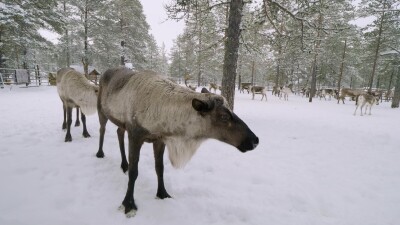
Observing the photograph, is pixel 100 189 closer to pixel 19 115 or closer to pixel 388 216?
pixel 388 216

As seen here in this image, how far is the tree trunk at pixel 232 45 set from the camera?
7265 mm

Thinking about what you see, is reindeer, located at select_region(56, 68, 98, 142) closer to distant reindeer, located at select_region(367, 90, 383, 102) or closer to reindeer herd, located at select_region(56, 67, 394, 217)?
reindeer herd, located at select_region(56, 67, 394, 217)

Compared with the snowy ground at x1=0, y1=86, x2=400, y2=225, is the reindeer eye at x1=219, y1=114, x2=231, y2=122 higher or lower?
higher

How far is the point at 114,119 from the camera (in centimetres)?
336

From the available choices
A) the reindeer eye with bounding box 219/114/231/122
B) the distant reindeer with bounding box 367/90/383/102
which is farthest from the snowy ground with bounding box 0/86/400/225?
the distant reindeer with bounding box 367/90/383/102

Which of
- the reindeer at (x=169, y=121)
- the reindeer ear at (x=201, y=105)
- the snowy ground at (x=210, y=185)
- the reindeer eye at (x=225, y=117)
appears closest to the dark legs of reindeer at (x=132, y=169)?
the reindeer at (x=169, y=121)

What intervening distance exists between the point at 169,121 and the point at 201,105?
0.50m

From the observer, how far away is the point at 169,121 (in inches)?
102

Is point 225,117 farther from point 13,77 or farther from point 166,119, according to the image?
point 13,77

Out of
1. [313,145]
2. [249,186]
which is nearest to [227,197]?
[249,186]

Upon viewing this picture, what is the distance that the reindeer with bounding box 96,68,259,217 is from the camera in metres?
2.45

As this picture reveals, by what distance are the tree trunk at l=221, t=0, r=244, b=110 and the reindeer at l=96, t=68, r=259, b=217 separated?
15.7 feet

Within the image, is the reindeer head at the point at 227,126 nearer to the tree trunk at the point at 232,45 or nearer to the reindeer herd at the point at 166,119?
the reindeer herd at the point at 166,119

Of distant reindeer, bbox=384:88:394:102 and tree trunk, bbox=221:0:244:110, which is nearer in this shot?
tree trunk, bbox=221:0:244:110
